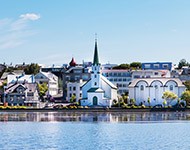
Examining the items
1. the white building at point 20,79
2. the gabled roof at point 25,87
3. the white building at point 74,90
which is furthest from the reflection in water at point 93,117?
the white building at point 20,79

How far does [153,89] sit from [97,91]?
35.3 feet

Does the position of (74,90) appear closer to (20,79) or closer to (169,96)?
(20,79)

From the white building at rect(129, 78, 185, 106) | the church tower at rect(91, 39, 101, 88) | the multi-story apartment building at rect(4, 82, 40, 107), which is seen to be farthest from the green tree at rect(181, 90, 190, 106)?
the multi-story apartment building at rect(4, 82, 40, 107)

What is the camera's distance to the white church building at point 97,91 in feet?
350

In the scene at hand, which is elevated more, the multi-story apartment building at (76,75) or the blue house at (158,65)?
the blue house at (158,65)

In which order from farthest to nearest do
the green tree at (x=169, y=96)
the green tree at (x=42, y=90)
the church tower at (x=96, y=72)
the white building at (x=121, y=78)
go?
1. the white building at (x=121, y=78)
2. the green tree at (x=42, y=90)
3. the church tower at (x=96, y=72)
4. the green tree at (x=169, y=96)

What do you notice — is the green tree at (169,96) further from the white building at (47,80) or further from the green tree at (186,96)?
the white building at (47,80)

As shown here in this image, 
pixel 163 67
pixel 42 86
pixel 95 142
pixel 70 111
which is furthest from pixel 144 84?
pixel 95 142

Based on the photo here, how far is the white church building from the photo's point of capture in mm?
106812

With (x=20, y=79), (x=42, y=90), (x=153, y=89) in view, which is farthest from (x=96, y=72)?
(x=20, y=79)

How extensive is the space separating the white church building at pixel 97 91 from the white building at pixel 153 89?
4.31 meters

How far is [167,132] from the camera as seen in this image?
164 ft

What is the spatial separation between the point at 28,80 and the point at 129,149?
301ft

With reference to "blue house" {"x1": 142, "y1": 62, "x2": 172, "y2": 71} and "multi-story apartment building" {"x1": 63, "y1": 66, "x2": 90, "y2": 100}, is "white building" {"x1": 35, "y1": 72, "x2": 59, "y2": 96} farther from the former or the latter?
"blue house" {"x1": 142, "y1": 62, "x2": 172, "y2": 71}
